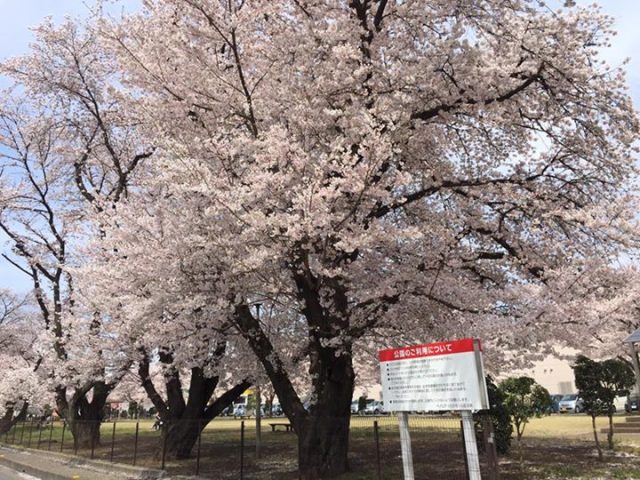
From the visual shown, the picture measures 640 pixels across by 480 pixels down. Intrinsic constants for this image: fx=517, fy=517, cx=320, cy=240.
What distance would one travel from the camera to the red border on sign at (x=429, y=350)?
20.6 ft

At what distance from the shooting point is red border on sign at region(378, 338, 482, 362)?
6.29 meters

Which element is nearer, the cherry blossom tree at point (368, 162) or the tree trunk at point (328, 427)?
the cherry blossom tree at point (368, 162)

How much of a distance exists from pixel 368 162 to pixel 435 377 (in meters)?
3.61

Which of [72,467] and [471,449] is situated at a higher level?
[471,449]

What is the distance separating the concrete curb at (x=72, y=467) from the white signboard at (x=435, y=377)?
8136mm

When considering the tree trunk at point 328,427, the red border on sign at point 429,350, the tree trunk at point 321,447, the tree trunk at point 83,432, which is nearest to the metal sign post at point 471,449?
the red border on sign at point 429,350

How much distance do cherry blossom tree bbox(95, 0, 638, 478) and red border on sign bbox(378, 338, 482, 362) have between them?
74.9 inches

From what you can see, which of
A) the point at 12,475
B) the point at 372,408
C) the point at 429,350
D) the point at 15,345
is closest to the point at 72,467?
the point at 12,475

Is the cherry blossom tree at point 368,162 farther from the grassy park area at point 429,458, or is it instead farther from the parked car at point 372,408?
the parked car at point 372,408

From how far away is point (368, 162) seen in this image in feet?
27.7

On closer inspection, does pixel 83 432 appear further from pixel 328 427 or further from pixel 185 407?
pixel 328 427

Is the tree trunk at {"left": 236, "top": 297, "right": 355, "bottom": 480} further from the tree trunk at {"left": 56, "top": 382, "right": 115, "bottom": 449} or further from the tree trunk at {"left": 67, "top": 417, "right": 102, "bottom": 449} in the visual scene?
the tree trunk at {"left": 67, "top": 417, "right": 102, "bottom": 449}

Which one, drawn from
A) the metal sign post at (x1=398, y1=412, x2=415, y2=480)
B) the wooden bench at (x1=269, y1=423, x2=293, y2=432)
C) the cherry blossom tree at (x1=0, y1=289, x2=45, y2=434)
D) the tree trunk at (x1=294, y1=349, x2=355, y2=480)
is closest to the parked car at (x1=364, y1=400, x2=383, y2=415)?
the wooden bench at (x1=269, y1=423, x2=293, y2=432)

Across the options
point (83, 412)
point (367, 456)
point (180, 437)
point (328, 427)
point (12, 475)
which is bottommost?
point (12, 475)
